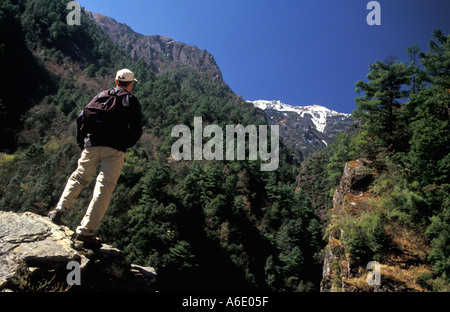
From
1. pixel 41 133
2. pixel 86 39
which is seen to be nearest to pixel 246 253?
pixel 41 133

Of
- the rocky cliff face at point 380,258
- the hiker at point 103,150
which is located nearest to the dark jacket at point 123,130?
the hiker at point 103,150

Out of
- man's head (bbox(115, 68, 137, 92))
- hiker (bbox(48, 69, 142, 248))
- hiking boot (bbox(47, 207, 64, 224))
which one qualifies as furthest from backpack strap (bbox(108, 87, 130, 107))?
hiking boot (bbox(47, 207, 64, 224))

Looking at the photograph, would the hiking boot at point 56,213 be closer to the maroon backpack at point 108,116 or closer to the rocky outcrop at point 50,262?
the rocky outcrop at point 50,262

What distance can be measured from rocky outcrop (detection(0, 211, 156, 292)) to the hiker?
33cm

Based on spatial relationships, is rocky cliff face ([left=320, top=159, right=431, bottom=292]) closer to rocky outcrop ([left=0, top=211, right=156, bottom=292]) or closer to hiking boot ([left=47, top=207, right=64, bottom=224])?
rocky outcrop ([left=0, top=211, right=156, bottom=292])

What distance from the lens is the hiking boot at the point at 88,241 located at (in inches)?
138

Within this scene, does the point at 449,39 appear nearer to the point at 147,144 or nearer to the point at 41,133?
the point at 147,144

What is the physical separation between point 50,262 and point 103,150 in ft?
4.78

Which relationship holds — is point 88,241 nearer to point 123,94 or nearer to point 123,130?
point 123,130

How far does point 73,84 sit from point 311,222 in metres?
61.1

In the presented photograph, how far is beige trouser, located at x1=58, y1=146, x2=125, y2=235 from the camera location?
11.1ft

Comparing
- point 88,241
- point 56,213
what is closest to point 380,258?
point 88,241

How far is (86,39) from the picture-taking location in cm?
8419

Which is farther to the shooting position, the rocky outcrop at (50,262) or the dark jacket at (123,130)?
the dark jacket at (123,130)
